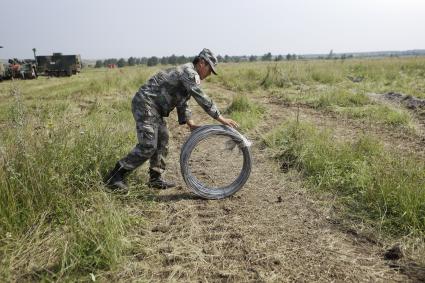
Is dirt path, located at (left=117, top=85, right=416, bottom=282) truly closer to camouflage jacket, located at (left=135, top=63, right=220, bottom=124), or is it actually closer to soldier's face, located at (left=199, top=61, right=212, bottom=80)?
camouflage jacket, located at (left=135, top=63, right=220, bottom=124)

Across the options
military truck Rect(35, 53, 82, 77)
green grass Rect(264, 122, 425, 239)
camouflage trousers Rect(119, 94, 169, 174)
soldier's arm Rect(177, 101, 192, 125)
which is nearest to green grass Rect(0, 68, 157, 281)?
camouflage trousers Rect(119, 94, 169, 174)

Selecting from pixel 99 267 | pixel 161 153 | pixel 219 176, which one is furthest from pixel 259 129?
pixel 99 267

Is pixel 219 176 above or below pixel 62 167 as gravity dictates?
below

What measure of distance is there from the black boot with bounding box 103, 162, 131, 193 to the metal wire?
625 millimetres

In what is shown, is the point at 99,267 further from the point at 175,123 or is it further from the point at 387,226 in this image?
the point at 175,123

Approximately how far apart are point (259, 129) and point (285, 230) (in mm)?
3937

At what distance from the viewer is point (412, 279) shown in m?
2.65

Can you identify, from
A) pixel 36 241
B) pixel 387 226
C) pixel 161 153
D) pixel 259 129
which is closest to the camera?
pixel 36 241

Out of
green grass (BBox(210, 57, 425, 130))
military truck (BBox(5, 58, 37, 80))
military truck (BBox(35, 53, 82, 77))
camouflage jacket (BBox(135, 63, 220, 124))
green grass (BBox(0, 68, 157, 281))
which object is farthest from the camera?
military truck (BBox(35, 53, 82, 77))

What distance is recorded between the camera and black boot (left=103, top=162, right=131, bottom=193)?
3.84 meters

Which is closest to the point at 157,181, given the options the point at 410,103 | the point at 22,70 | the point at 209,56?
the point at 209,56

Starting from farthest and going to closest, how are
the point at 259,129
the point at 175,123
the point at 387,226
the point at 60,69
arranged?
1. the point at 60,69
2. the point at 175,123
3. the point at 259,129
4. the point at 387,226

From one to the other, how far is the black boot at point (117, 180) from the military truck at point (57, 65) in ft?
84.1

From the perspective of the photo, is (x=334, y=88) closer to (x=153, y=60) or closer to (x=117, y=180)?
(x=117, y=180)
